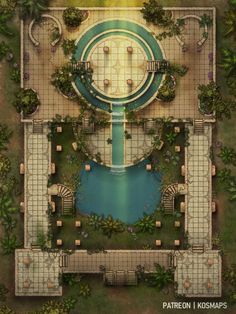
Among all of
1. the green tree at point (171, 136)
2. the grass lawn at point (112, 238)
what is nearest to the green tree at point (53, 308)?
the grass lawn at point (112, 238)

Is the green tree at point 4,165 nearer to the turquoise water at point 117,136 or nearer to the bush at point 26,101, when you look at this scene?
the bush at point 26,101

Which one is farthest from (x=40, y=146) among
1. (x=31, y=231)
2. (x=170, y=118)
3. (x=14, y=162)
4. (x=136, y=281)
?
(x=136, y=281)

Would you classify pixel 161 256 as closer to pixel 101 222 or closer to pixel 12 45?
pixel 101 222

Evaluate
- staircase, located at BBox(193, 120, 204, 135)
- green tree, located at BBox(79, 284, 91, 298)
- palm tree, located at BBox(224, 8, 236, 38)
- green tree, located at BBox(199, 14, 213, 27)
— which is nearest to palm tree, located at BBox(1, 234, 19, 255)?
green tree, located at BBox(79, 284, 91, 298)

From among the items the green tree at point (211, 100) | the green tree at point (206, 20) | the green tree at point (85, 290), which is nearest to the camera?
the green tree at point (211, 100)

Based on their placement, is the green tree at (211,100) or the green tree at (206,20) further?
the green tree at (206,20)

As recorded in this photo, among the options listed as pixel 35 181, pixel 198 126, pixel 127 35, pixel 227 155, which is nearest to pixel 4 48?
pixel 127 35
